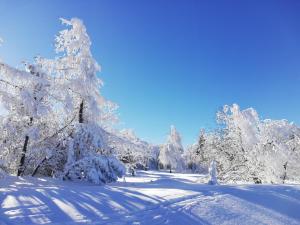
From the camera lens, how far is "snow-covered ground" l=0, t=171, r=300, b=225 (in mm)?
7123

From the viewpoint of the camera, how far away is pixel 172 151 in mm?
73812

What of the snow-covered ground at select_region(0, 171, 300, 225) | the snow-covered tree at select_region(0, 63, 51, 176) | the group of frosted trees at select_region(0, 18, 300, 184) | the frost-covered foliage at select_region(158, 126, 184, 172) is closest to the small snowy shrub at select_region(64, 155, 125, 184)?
the group of frosted trees at select_region(0, 18, 300, 184)

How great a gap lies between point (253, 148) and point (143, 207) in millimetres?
20532

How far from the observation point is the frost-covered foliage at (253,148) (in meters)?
26.2

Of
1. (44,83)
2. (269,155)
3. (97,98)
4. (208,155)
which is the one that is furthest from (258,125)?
(44,83)

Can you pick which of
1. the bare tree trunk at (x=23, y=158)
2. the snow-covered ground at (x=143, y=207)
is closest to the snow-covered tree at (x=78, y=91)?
the bare tree trunk at (x=23, y=158)

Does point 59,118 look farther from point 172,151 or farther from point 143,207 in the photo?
point 172,151

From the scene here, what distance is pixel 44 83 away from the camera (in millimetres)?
15008

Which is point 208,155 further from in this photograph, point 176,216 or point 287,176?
point 176,216

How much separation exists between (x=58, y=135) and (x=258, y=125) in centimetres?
1841

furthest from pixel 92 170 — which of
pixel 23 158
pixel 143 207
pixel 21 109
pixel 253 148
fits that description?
pixel 253 148

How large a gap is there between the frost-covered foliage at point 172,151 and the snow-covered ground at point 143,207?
205 feet

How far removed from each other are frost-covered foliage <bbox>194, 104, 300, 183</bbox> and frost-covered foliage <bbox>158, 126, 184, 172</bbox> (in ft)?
137

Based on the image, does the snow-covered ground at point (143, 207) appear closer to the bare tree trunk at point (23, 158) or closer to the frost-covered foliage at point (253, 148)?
the bare tree trunk at point (23, 158)
